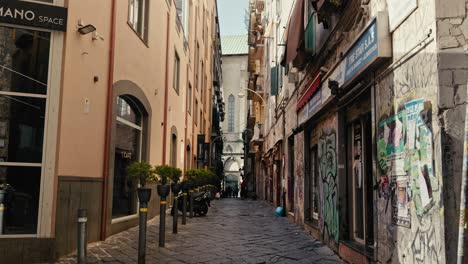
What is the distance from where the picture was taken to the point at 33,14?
6.79 metres

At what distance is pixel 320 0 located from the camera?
7.72 m

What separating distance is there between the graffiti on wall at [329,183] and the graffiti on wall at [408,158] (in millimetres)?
2719

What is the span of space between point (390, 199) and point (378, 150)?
2.25ft

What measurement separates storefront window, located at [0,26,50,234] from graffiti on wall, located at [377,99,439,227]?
4.84 meters

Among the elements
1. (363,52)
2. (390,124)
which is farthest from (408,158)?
(363,52)

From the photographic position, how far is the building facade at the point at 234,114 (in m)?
72.6

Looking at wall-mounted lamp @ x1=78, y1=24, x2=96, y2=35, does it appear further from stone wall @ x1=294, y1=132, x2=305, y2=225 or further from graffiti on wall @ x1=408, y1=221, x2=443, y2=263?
stone wall @ x1=294, y1=132, x2=305, y2=225

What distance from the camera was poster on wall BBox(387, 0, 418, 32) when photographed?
15.0 ft

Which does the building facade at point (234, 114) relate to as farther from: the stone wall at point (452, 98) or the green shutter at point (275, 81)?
the stone wall at point (452, 98)

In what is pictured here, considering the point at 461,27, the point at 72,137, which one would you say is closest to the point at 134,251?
the point at 72,137

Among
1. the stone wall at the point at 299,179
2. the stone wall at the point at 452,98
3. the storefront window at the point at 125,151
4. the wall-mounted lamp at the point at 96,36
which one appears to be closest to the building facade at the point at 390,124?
the stone wall at the point at 452,98

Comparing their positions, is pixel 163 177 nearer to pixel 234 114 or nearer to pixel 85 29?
pixel 85 29

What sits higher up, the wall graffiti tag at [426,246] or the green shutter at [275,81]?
the green shutter at [275,81]

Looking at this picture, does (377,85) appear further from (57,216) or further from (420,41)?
(57,216)
